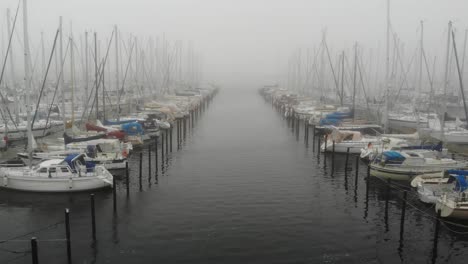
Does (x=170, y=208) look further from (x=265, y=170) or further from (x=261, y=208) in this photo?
(x=265, y=170)

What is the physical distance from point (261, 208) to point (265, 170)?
12.5 meters

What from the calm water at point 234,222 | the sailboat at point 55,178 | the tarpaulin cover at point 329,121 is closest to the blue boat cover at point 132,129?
the calm water at point 234,222

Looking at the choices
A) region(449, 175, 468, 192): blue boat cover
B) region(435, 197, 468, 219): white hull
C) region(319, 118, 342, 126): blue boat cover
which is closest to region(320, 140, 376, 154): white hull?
region(319, 118, 342, 126): blue boat cover

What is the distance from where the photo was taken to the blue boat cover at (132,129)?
56.5 meters

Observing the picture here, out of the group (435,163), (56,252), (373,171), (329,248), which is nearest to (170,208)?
(56,252)

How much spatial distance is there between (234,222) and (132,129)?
105ft

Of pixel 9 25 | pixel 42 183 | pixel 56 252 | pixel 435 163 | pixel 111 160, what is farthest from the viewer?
pixel 9 25

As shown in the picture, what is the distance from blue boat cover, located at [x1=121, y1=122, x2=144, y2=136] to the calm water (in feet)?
43.3

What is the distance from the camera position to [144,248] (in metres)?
24.5

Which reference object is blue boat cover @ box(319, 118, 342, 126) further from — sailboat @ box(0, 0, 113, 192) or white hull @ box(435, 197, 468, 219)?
sailboat @ box(0, 0, 113, 192)

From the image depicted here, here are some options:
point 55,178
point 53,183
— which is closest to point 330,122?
point 55,178

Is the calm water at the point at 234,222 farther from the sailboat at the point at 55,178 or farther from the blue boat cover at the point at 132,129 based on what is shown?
the blue boat cover at the point at 132,129

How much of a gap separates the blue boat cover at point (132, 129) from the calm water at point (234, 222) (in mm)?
13186

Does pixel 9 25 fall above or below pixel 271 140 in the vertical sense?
above
